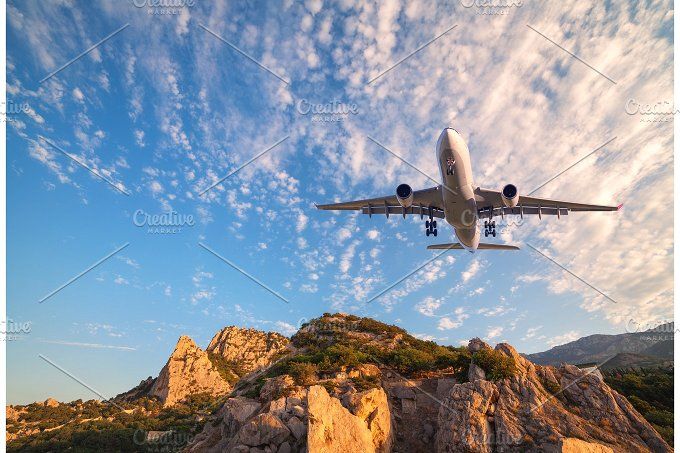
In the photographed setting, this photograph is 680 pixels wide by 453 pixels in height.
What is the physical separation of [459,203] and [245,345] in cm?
6831

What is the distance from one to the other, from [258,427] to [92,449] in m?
33.6

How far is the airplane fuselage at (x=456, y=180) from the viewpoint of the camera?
69.7 ft

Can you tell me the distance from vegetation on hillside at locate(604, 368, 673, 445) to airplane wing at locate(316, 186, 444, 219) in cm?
2152

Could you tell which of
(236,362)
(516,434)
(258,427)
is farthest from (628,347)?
(258,427)

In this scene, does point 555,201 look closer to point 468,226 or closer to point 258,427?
point 468,226

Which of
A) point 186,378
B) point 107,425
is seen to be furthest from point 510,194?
point 186,378

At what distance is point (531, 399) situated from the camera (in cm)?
1991

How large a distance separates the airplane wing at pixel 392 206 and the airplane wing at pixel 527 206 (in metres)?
3.68

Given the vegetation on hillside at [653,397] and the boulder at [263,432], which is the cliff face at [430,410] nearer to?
the boulder at [263,432]

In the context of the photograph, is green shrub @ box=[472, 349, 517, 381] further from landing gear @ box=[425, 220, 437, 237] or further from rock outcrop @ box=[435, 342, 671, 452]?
landing gear @ box=[425, 220, 437, 237]

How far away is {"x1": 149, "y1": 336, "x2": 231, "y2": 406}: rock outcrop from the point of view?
62188 millimetres

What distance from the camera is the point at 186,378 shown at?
64.2 m

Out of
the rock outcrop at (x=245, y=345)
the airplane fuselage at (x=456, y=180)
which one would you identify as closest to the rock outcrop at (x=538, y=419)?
the airplane fuselage at (x=456, y=180)

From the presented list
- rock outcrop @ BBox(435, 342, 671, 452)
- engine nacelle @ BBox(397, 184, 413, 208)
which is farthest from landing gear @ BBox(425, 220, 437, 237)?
rock outcrop @ BBox(435, 342, 671, 452)
